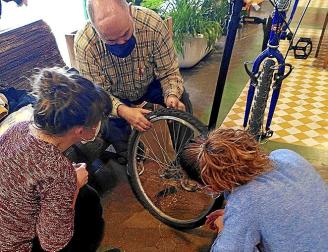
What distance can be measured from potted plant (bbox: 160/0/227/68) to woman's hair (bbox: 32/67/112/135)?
8.18 ft

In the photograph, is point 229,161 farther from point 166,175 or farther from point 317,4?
point 317,4

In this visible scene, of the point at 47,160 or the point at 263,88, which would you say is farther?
the point at 263,88

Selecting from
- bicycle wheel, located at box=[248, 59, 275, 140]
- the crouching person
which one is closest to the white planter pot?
bicycle wheel, located at box=[248, 59, 275, 140]

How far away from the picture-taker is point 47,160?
3.19ft

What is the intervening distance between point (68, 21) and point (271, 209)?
9.76ft

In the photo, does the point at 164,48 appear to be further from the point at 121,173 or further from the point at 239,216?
the point at 239,216

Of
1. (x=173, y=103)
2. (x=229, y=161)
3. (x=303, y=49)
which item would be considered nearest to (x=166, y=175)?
(x=173, y=103)

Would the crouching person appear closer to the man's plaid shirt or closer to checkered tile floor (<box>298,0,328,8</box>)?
the man's plaid shirt

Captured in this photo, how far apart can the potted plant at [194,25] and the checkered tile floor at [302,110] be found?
0.76 m

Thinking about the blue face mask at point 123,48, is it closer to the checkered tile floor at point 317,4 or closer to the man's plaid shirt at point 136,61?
the man's plaid shirt at point 136,61

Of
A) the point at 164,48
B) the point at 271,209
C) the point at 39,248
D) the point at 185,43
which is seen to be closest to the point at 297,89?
the point at 185,43

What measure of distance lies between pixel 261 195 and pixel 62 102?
0.61m

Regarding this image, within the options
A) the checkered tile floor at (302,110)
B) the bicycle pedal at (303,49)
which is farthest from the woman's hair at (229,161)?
the bicycle pedal at (303,49)

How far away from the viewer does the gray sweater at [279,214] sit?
888 millimetres
